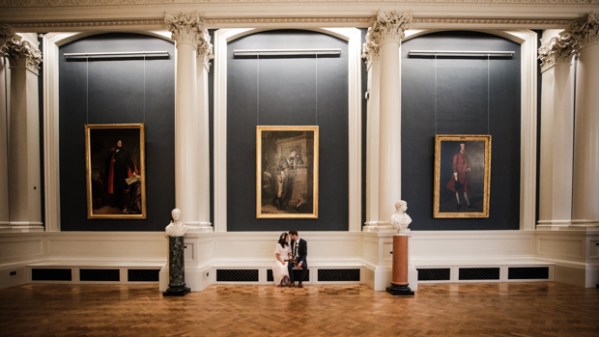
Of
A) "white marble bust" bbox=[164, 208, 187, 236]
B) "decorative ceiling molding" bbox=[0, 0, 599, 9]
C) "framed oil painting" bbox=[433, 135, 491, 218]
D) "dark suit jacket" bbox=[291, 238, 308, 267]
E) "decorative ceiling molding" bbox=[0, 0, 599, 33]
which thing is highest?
"decorative ceiling molding" bbox=[0, 0, 599, 9]

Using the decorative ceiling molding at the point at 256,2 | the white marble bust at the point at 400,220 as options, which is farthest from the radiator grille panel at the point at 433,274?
the decorative ceiling molding at the point at 256,2

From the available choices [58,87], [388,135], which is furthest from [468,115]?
[58,87]

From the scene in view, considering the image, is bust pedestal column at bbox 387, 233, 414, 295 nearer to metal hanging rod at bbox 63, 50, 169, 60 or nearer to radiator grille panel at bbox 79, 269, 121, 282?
radiator grille panel at bbox 79, 269, 121, 282

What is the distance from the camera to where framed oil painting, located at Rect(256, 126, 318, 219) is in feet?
26.9

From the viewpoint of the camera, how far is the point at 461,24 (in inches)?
282

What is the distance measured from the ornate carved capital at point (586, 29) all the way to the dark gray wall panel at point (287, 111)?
16.5 feet

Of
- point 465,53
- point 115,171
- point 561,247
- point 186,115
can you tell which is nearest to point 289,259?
point 186,115

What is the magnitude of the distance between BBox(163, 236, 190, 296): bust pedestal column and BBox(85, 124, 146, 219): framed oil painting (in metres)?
2.28

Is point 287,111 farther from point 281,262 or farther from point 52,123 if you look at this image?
point 52,123

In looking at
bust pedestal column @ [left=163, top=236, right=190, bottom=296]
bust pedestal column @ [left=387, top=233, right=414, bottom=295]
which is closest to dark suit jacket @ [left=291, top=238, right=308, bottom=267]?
bust pedestal column @ [left=387, top=233, right=414, bottom=295]

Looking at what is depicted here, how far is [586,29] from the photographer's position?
7.12 m

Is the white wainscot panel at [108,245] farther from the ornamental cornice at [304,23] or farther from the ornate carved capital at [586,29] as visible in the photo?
the ornate carved capital at [586,29]

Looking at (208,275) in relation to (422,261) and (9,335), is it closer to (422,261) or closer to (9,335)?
(9,335)

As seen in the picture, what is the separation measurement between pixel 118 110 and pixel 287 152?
451cm
